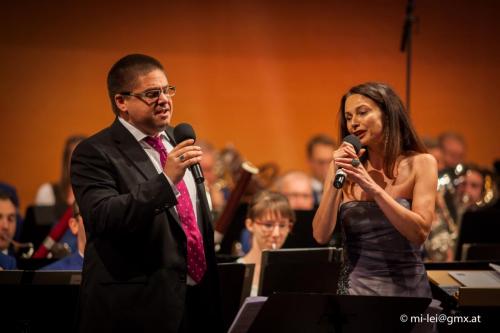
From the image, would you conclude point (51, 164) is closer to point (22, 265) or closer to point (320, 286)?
point (22, 265)

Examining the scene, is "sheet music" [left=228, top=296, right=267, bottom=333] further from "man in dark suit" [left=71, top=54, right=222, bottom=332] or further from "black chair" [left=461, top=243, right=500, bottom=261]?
"black chair" [left=461, top=243, right=500, bottom=261]

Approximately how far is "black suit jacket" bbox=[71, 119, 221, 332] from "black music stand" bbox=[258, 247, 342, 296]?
29.7 inches

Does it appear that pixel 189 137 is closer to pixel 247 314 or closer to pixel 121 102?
pixel 121 102

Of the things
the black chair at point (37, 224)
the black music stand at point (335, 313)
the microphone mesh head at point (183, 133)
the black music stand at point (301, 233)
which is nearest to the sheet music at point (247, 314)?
the black music stand at point (335, 313)

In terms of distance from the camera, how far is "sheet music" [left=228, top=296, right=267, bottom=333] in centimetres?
272

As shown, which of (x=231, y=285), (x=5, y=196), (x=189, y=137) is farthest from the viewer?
(x=5, y=196)

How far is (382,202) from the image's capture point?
2.80m

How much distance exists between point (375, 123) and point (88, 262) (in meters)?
1.23

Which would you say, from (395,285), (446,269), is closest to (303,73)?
(446,269)

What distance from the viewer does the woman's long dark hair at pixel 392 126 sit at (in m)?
3.02

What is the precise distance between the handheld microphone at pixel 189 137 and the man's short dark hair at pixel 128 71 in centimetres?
25

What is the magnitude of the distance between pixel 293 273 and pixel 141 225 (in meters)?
1.06

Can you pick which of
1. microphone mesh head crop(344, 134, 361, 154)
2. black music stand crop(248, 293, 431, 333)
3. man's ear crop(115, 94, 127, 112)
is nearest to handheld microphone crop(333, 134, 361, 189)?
microphone mesh head crop(344, 134, 361, 154)

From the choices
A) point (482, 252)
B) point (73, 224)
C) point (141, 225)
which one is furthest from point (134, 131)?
point (482, 252)
